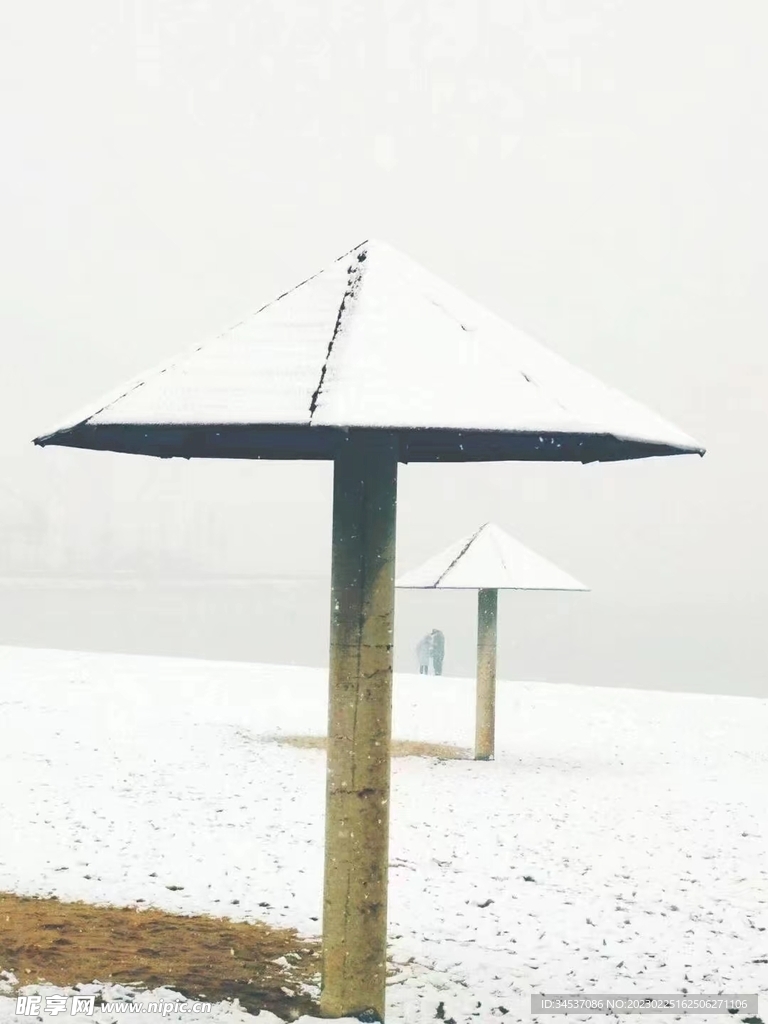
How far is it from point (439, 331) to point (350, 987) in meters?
3.19

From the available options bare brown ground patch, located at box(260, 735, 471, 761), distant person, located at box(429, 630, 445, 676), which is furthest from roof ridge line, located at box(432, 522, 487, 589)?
distant person, located at box(429, 630, 445, 676)

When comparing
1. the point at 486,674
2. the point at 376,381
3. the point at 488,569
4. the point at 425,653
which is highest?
the point at 376,381

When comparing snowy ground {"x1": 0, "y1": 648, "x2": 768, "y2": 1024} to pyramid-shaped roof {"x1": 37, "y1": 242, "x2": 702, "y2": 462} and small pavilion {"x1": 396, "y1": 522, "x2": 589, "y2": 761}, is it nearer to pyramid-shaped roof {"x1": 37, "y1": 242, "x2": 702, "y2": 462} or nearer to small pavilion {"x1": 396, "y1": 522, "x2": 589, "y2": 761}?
small pavilion {"x1": 396, "y1": 522, "x2": 589, "y2": 761}

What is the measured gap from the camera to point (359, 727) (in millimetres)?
5512

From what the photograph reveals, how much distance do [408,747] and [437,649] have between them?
13417 millimetres

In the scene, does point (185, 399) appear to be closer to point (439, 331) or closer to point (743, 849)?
point (439, 331)


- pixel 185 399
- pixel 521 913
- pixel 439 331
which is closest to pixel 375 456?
pixel 439 331

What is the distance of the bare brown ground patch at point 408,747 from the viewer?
50.5 feet

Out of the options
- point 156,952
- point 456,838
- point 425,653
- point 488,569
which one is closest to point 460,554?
point 488,569

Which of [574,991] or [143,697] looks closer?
[574,991]

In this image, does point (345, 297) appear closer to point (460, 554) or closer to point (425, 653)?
point (460, 554)

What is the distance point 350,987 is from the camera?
556 cm

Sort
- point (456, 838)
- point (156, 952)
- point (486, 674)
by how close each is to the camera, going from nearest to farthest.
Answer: point (156, 952) < point (456, 838) < point (486, 674)

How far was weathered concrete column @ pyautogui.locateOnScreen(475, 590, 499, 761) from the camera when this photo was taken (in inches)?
603
